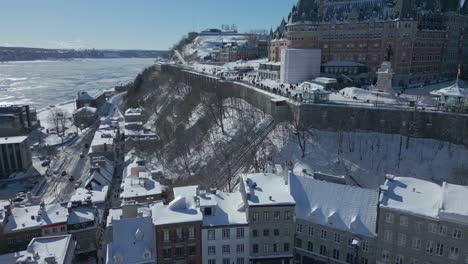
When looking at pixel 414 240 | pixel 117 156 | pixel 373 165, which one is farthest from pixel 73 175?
pixel 414 240

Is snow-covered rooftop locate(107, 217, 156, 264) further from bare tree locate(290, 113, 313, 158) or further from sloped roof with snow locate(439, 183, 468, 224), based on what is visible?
bare tree locate(290, 113, 313, 158)

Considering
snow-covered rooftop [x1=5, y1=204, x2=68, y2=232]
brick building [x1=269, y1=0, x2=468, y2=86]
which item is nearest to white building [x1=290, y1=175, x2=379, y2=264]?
snow-covered rooftop [x1=5, y1=204, x2=68, y2=232]

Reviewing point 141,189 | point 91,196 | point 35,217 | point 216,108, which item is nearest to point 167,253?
point 35,217

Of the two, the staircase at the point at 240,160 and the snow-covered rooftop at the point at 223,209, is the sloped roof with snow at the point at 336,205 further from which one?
the staircase at the point at 240,160

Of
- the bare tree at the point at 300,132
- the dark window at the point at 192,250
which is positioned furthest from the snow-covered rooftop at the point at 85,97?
the dark window at the point at 192,250

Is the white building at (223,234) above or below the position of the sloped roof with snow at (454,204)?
below

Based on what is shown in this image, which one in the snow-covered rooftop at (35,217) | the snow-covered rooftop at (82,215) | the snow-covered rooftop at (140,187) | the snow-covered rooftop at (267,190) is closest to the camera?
the snow-covered rooftop at (267,190)
